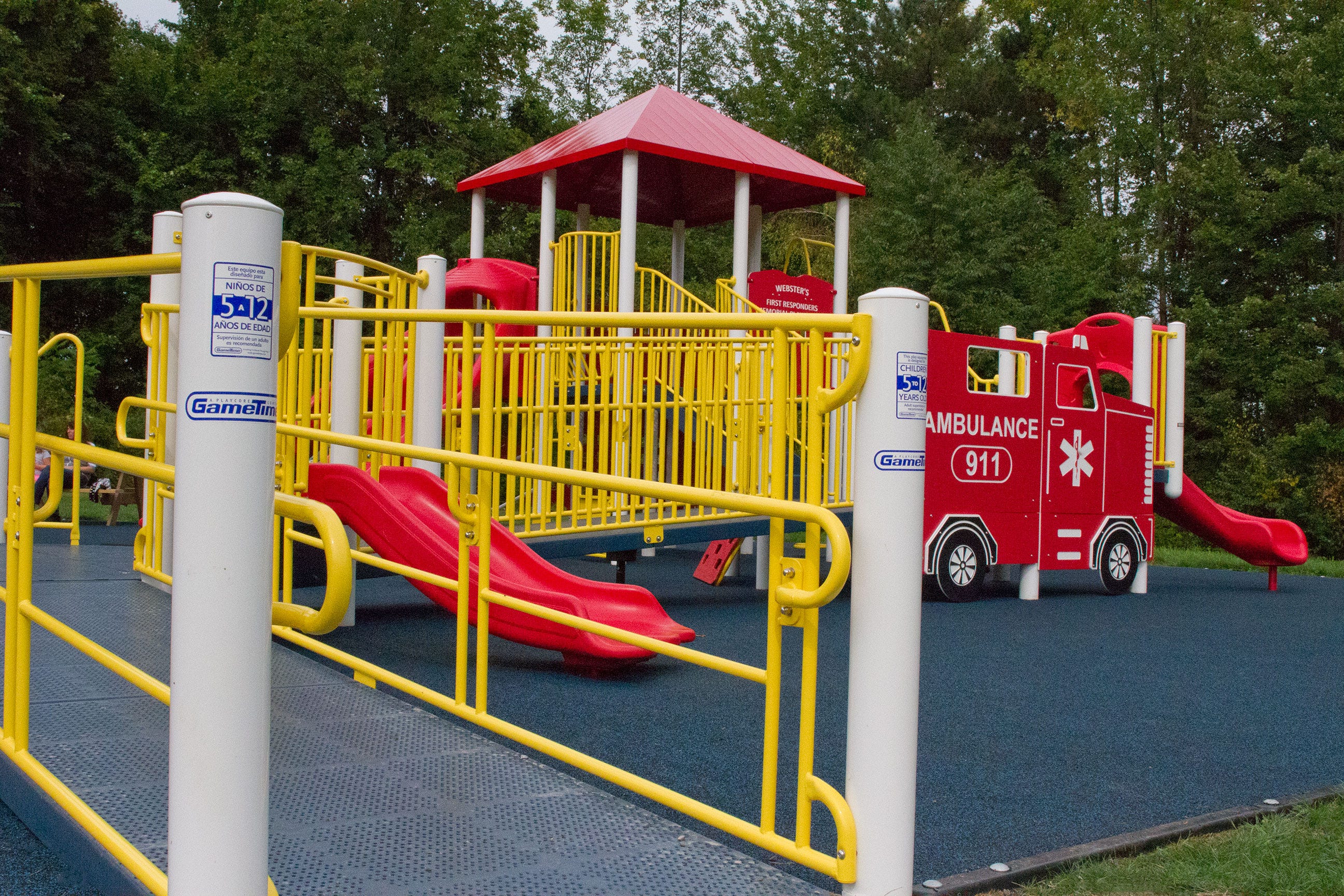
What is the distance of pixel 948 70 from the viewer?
112ft

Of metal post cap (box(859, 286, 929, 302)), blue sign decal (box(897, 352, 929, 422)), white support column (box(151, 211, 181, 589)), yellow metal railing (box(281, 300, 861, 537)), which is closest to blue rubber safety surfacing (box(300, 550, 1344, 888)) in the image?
yellow metal railing (box(281, 300, 861, 537))

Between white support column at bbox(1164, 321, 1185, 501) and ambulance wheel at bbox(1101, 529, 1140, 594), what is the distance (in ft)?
3.16

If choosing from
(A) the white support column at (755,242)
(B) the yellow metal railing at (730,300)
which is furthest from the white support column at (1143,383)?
(A) the white support column at (755,242)

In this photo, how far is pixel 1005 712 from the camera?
5.04m

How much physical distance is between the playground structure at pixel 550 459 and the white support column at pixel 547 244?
0.03 m

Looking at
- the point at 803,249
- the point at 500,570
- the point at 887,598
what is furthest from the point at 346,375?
the point at 803,249

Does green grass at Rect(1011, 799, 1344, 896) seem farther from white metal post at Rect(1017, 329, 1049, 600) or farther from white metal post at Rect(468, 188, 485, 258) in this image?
white metal post at Rect(468, 188, 485, 258)

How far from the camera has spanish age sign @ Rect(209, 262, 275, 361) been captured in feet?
5.39

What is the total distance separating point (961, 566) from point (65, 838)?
7.40 meters

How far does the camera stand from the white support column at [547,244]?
1129 cm

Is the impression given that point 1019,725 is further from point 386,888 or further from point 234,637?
point 234,637

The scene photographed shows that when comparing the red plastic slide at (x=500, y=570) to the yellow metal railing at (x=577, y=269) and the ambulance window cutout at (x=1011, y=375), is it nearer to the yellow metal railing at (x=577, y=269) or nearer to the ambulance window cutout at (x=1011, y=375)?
the ambulance window cutout at (x=1011, y=375)

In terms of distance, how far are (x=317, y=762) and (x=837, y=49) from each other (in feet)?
119

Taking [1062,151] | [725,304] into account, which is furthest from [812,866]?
[1062,151]
